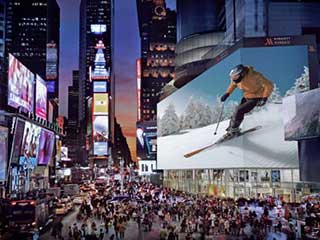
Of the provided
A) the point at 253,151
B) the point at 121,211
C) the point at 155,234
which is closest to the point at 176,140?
the point at 253,151

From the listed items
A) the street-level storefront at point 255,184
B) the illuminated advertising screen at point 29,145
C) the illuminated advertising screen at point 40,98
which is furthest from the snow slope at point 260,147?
the illuminated advertising screen at point 40,98

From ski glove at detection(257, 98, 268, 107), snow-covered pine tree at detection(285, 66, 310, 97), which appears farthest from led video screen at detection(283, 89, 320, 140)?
snow-covered pine tree at detection(285, 66, 310, 97)

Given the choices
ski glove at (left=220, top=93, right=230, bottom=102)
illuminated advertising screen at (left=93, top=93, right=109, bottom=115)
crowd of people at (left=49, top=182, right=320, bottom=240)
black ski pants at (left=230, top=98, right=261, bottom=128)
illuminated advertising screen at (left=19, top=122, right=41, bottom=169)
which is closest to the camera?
crowd of people at (left=49, top=182, right=320, bottom=240)

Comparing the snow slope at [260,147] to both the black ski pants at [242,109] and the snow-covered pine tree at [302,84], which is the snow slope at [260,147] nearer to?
the black ski pants at [242,109]

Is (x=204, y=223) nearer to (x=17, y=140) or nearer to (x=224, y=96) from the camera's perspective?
(x=17, y=140)

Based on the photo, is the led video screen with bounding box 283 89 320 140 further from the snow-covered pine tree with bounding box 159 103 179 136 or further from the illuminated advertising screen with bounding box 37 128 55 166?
the snow-covered pine tree with bounding box 159 103 179 136

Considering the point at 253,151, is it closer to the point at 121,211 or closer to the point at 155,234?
the point at 121,211
